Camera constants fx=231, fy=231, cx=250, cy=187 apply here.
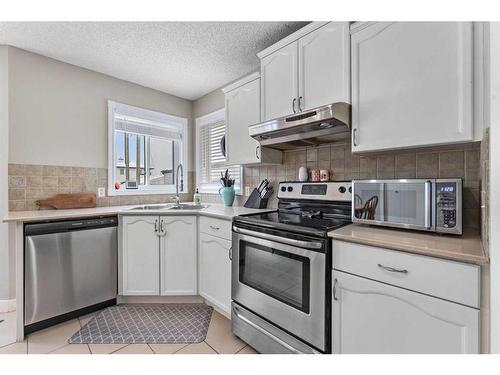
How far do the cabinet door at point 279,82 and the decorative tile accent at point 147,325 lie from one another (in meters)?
1.80

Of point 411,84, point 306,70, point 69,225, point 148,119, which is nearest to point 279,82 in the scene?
point 306,70

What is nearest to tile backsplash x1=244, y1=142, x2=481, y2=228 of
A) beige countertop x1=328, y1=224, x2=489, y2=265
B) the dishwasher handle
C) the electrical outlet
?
beige countertop x1=328, y1=224, x2=489, y2=265

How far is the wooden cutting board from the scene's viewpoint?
2.20m

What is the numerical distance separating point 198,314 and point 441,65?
7.87 ft

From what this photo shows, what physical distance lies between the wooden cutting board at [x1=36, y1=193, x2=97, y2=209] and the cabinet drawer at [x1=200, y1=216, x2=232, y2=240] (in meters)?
1.28

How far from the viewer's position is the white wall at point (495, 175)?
0.65 meters

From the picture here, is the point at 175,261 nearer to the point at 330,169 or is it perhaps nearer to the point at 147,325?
the point at 147,325

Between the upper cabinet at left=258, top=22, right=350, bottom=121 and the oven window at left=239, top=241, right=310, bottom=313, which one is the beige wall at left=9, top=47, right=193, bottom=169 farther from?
the oven window at left=239, top=241, right=310, bottom=313

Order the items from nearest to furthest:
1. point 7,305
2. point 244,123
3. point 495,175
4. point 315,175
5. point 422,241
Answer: point 495,175 < point 422,241 < point 315,175 < point 7,305 < point 244,123

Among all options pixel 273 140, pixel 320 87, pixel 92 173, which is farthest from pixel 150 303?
pixel 320 87

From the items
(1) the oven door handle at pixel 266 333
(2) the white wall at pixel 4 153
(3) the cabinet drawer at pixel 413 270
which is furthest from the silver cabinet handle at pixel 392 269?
(2) the white wall at pixel 4 153

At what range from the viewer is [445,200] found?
1125 mm

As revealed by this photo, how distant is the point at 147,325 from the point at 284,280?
1272 millimetres

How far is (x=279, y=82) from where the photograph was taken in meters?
1.82
